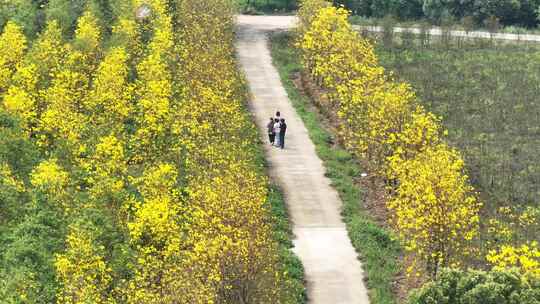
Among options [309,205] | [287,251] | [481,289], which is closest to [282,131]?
[309,205]

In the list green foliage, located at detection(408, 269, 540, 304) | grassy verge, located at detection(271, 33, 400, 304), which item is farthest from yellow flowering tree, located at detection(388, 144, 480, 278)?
green foliage, located at detection(408, 269, 540, 304)

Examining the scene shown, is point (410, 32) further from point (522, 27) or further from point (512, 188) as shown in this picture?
point (512, 188)

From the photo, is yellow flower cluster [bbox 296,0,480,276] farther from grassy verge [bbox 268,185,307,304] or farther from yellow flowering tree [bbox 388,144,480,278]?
grassy verge [bbox 268,185,307,304]

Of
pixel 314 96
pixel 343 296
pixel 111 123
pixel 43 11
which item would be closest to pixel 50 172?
pixel 111 123

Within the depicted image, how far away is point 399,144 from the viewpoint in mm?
41406

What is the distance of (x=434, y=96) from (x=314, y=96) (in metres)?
7.15

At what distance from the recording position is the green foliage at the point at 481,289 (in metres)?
26.7

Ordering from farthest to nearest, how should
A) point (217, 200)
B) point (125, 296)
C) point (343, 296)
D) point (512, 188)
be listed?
point (512, 188) → point (343, 296) → point (217, 200) → point (125, 296)

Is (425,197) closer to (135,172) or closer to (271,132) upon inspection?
(135,172)

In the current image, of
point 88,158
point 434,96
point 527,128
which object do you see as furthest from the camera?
point 434,96

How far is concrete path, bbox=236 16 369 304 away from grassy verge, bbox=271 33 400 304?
0.37m

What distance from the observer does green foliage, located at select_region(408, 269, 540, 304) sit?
87.7ft

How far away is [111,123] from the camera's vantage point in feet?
149

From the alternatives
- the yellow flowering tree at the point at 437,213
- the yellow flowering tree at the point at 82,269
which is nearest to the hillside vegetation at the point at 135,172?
the yellow flowering tree at the point at 82,269
